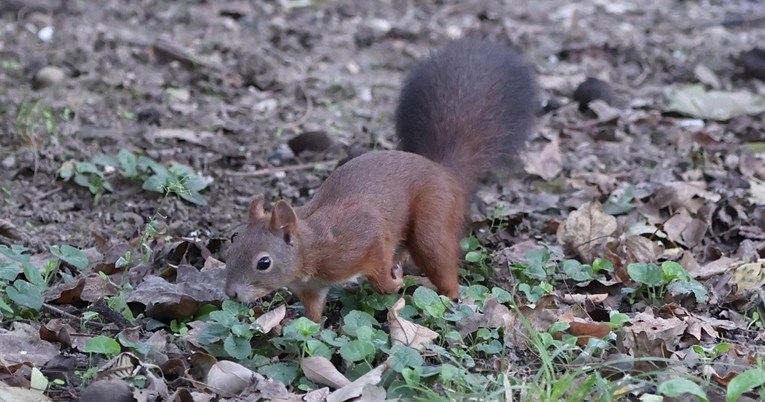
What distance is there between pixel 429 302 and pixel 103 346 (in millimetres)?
1016

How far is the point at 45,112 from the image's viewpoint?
17.8 feet

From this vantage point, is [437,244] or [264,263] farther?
[437,244]

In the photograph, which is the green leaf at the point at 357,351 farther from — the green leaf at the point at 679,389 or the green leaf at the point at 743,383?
the green leaf at the point at 743,383

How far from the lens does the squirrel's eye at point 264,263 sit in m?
3.38

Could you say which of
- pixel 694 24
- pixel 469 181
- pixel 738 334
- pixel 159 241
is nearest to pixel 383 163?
pixel 469 181

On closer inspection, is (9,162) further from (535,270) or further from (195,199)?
(535,270)

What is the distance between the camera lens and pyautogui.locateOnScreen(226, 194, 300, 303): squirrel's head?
3.37 metres

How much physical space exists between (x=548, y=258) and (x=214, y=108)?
8.59ft

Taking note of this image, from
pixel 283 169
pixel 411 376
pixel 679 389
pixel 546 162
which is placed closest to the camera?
pixel 679 389

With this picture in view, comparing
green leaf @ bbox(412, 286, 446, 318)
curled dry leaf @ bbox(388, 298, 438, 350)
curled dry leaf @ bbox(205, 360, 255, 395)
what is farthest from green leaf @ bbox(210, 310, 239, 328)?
green leaf @ bbox(412, 286, 446, 318)

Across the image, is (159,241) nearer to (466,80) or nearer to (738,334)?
(466,80)

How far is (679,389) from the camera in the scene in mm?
2854

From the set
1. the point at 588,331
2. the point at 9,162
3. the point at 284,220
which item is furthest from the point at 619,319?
the point at 9,162

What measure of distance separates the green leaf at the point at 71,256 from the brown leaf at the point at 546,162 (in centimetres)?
221
